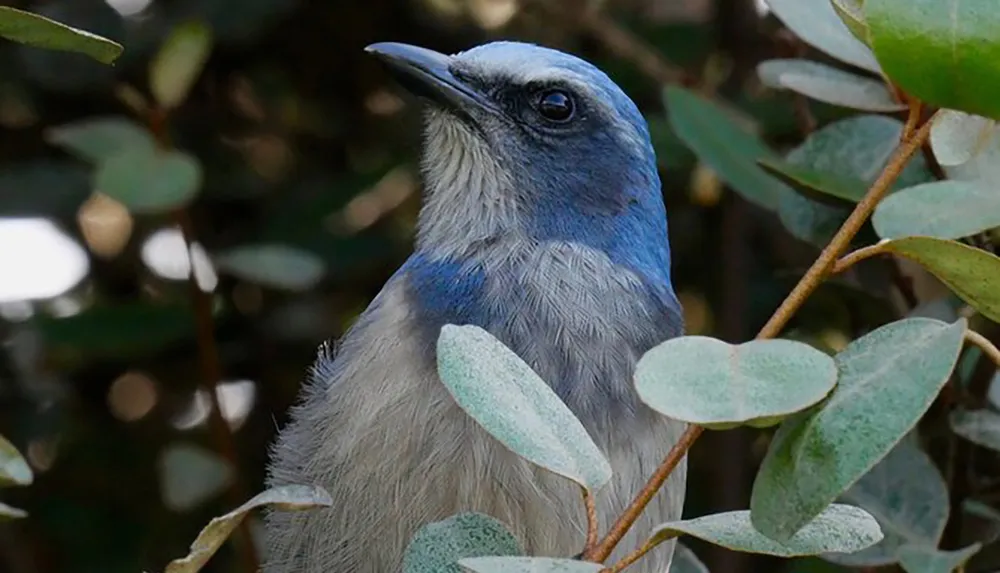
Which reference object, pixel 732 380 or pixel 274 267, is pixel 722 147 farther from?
pixel 732 380

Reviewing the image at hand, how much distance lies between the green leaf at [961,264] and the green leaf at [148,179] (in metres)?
1.89

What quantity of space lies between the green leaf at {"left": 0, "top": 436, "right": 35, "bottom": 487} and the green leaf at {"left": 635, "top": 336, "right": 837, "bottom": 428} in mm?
842

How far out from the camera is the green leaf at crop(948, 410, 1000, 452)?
9.18 ft

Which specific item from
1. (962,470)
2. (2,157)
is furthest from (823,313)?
(2,157)

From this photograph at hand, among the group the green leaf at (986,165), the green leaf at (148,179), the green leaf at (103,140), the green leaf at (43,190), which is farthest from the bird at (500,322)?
the green leaf at (43,190)

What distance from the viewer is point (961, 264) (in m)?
1.83

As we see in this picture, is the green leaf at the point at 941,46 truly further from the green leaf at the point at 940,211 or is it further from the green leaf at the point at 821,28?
the green leaf at the point at 821,28

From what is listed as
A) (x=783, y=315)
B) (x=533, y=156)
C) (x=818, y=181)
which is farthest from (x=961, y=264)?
(x=533, y=156)

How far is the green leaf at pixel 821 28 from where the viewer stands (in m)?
2.59

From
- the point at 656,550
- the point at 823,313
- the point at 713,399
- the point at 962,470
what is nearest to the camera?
the point at 713,399

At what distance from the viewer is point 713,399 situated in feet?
5.34

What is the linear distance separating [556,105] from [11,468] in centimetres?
165

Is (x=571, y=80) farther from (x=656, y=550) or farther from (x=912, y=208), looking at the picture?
(x=912, y=208)

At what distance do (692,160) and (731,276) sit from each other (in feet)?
1.29
